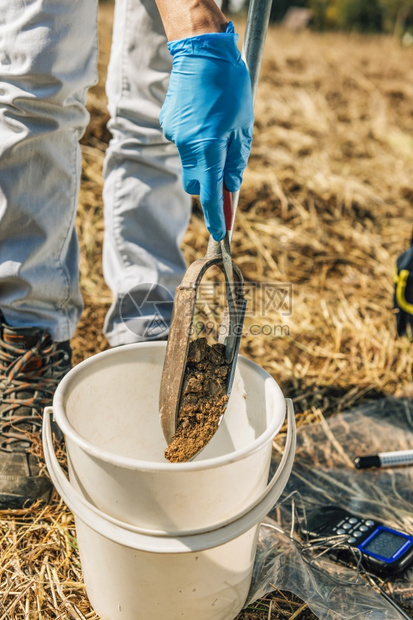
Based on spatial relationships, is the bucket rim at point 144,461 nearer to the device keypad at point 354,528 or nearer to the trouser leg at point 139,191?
the device keypad at point 354,528

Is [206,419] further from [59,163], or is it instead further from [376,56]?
[376,56]

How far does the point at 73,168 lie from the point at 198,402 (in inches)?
28.0

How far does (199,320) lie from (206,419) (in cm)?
110

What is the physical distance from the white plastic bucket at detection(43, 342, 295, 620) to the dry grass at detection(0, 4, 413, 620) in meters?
0.18

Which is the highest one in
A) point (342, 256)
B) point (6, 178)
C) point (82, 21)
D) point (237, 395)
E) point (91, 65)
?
point (82, 21)

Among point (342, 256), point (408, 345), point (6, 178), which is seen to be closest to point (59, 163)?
point (6, 178)

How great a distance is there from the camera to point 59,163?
1.46 metres

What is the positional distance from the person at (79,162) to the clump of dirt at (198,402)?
28 centimetres

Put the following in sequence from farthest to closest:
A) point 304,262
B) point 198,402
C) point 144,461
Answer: point 304,262 < point 198,402 < point 144,461

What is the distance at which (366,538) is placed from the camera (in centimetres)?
142

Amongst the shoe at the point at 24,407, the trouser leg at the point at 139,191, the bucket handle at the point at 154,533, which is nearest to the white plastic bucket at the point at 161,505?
the bucket handle at the point at 154,533

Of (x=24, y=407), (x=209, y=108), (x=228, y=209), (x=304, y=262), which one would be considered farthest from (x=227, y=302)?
(x=304, y=262)

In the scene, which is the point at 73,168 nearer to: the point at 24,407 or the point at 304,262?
the point at 24,407

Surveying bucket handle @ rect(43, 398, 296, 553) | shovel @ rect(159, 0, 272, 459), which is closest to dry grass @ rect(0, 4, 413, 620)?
bucket handle @ rect(43, 398, 296, 553)
